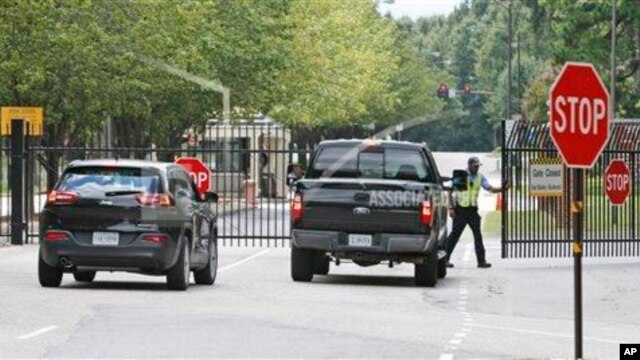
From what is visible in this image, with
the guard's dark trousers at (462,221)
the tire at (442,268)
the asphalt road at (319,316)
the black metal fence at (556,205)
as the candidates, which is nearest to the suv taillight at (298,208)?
the asphalt road at (319,316)

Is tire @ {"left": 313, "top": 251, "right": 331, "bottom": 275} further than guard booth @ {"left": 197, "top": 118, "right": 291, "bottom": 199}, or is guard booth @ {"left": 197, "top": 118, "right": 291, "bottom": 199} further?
guard booth @ {"left": 197, "top": 118, "right": 291, "bottom": 199}

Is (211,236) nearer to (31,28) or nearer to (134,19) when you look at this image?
(31,28)

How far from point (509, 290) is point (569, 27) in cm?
4167

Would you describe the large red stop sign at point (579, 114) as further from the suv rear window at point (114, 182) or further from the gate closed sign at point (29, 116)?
the gate closed sign at point (29, 116)

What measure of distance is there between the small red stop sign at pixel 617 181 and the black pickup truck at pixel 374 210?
8.81 meters

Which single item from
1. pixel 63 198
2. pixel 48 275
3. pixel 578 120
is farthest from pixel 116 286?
pixel 578 120

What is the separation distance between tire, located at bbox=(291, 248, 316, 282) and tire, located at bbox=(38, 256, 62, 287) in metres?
3.92

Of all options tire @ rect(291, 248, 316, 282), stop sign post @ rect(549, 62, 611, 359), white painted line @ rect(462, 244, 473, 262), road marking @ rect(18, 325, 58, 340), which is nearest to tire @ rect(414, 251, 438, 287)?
tire @ rect(291, 248, 316, 282)

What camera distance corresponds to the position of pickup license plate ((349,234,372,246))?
85.4ft

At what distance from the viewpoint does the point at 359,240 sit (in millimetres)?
26047

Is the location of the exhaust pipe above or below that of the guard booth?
below

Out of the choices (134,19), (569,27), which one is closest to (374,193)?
(134,19)

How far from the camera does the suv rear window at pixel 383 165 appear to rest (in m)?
26.8

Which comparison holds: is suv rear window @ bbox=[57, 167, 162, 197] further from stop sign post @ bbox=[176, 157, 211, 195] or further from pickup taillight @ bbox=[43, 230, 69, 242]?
stop sign post @ bbox=[176, 157, 211, 195]
